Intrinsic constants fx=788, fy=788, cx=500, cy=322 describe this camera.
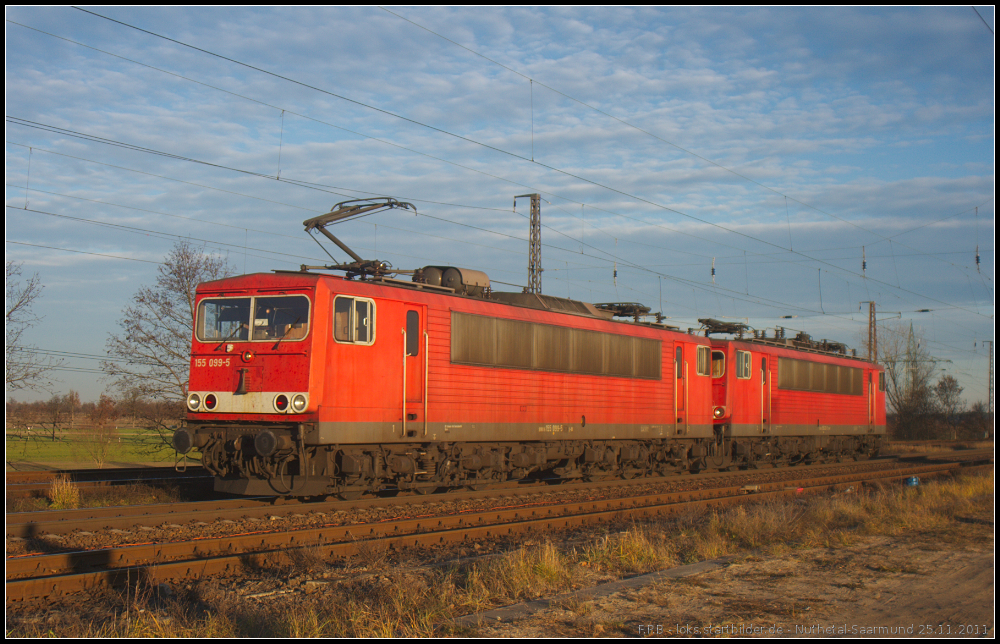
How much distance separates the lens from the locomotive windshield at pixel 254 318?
12.3 metres

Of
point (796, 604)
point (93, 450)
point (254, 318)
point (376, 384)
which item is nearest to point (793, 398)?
point (376, 384)

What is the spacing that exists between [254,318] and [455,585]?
22.0ft

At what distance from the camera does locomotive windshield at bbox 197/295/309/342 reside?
40.4 feet

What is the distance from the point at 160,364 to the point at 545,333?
1154 centimetres

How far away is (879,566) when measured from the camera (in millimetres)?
8977

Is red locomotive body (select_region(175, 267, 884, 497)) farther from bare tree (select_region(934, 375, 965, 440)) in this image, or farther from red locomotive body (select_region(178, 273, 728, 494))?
bare tree (select_region(934, 375, 965, 440))

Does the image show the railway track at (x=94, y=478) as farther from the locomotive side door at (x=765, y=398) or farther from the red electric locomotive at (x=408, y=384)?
the locomotive side door at (x=765, y=398)

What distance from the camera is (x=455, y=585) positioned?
7773mm

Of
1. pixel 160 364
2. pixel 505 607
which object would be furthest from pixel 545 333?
pixel 160 364

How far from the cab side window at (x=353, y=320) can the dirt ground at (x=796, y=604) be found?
21.5 feet

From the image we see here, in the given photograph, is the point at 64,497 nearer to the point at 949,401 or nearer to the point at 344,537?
the point at 344,537

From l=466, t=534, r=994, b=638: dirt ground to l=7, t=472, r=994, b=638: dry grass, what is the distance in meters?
0.24

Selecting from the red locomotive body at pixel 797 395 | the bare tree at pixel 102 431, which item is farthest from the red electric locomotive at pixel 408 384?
the bare tree at pixel 102 431

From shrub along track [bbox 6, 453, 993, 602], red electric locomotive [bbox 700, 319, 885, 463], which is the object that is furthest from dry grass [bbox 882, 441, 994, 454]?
shrub along track [bbox 6, 453, 993, 602]
